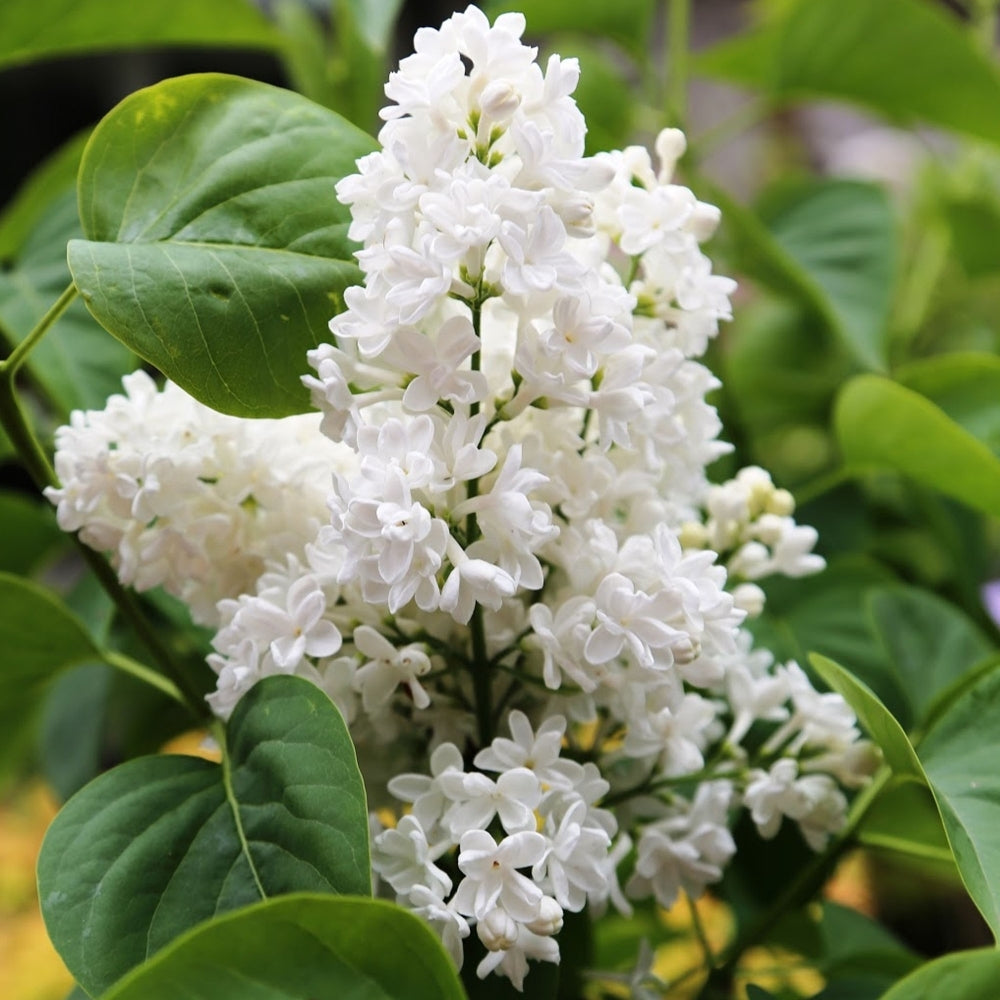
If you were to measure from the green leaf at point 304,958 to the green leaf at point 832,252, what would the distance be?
1.27ft

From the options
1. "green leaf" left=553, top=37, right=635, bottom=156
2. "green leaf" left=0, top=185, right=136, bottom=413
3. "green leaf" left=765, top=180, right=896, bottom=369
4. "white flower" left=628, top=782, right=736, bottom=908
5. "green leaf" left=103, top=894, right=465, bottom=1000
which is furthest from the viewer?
"green leaf" left=553, top=37, right=635, bottom=156

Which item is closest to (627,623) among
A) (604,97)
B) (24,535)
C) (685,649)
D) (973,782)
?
(685,649)

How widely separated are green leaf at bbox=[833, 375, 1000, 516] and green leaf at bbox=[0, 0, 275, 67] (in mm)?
351

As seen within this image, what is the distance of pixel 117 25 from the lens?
539mm

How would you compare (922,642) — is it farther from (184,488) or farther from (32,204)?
(32,204)

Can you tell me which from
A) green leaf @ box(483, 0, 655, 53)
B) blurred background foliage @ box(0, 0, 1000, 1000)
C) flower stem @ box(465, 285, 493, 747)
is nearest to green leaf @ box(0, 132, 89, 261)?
blurred background foliage @ box(0, 0, 1000, 1000)

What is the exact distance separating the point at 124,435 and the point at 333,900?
163 mm

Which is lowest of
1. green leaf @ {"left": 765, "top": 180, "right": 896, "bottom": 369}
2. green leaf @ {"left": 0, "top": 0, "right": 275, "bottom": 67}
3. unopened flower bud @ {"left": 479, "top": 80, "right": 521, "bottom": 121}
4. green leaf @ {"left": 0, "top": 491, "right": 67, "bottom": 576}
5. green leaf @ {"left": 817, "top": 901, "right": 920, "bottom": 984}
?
green leaf @ {"left": 817, "top": 901, "right": 920, "bottom": 984}

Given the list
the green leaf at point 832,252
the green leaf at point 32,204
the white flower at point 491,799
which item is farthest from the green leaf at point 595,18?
the white flower at point 491,799

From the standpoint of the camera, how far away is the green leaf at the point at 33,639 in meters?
0.39

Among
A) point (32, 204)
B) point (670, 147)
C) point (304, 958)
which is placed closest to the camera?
point (304, 958)

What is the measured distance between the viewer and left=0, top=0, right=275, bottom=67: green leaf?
51 centimetres

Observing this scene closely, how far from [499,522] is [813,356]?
0.49 m

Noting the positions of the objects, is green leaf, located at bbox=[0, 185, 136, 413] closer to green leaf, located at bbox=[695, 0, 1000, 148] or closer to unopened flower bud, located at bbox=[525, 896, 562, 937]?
unopened flower bud, located at bbox=[525, 896, 562, 937]
